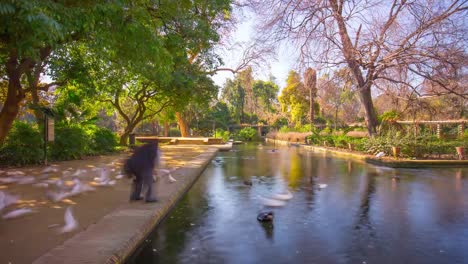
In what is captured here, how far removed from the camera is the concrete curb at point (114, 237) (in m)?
4.53

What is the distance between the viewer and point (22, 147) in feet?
46.3

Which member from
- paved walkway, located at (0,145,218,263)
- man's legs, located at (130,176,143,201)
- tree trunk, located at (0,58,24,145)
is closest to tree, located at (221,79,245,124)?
tree trunk, located at (0,58,24,145)

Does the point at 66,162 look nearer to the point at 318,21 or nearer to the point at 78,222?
the point at 78,222

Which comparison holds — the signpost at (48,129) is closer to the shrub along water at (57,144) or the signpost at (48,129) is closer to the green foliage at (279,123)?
the shrub along water at (57,144)

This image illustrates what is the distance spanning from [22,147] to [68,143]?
2.50 metres

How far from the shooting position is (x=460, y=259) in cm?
517

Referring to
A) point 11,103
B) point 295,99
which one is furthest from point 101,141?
point 295,99

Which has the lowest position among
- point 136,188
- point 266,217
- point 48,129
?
point 266,217

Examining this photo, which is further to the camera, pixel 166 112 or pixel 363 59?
pixel 166 112

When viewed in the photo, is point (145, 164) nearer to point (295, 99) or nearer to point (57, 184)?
point (57, 184)

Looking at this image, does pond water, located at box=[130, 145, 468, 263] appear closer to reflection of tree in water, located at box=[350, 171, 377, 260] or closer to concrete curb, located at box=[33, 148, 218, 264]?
reflection of tree in water, located at box=[350, 171, 377, 260]

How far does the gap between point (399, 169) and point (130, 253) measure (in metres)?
13.4

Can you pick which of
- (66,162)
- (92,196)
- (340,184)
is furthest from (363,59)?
(92,196)

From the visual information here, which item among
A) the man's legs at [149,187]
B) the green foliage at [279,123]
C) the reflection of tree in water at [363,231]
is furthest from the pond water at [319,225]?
the green foliage at [279,123]
